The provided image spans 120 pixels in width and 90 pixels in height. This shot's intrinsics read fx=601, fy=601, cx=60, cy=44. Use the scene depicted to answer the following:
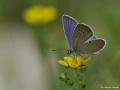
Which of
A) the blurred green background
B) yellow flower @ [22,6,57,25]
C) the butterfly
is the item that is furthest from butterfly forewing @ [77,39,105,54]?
yellow flower @ [22,6,57,25]

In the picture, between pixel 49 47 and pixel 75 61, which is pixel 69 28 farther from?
pixel 49 47

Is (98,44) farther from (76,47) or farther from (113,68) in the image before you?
(113,68)

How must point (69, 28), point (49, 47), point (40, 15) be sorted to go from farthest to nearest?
point (40, 15) → point (49, 47) → point (69, 28)

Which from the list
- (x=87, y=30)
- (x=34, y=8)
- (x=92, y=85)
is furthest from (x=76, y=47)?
(x=34, y=8)

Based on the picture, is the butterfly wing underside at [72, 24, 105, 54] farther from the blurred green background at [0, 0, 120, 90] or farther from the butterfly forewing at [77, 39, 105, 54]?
the blurred green background at [0, 0, 120, 90]

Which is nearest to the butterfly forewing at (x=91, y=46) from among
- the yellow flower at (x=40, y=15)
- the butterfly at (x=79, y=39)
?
the butterfly at (x=79, y=39)

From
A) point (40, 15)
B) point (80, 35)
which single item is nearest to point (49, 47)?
point (40, 15)

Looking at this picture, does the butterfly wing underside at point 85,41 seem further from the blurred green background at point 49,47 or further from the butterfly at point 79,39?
the blurred green background at point 49,47
